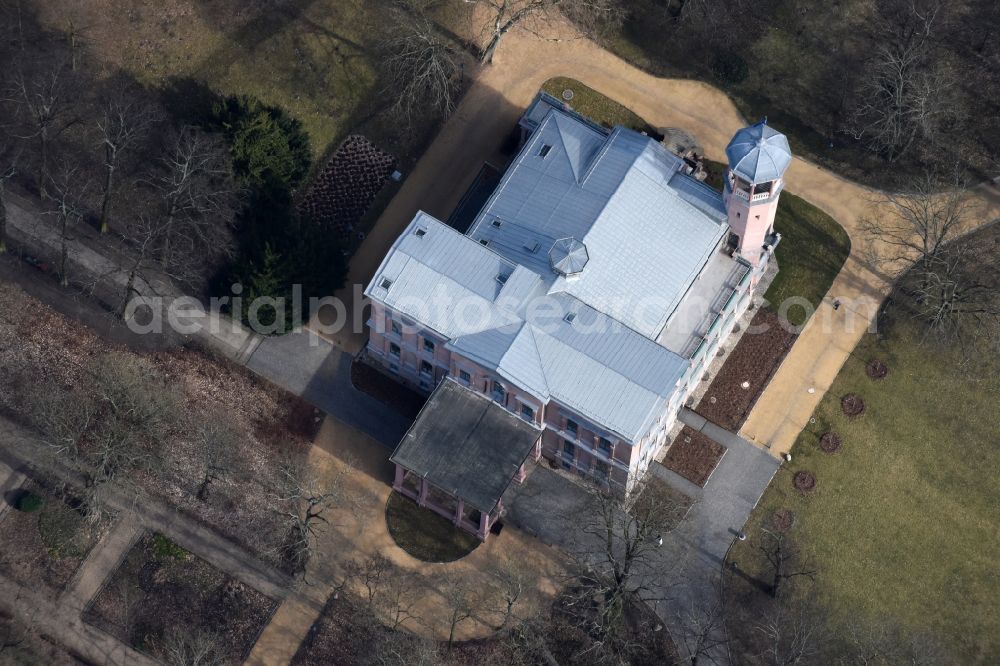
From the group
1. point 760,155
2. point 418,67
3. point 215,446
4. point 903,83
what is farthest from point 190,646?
point 903,83

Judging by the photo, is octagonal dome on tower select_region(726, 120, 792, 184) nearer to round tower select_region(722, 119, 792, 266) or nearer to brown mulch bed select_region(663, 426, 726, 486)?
round tower select_region(722, 119, 792, 266)

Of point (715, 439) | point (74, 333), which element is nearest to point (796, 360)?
point (715, 439)

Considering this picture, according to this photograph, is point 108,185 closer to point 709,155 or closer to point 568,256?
point 568,256

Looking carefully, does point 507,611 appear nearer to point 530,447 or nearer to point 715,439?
point 530,447

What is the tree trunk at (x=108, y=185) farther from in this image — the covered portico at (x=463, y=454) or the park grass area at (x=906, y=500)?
the park grass area at (x=906, y=500)

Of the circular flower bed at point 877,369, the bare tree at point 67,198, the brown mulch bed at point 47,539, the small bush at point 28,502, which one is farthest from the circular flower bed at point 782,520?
the bare tree at point 67,198
